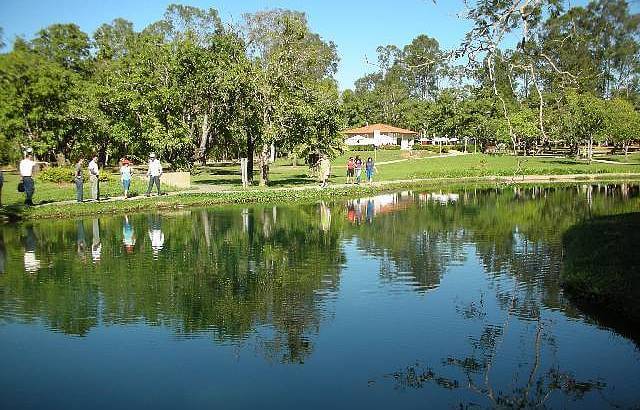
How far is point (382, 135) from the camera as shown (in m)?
100

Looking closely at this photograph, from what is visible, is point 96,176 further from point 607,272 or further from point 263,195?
point 607,272

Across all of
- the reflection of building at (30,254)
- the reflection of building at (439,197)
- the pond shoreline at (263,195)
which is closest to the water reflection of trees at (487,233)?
the reflection of building at (439,197)

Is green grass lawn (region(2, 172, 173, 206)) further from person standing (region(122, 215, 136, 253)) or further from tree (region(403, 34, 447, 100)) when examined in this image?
tree (region(403, 34, 447, 100))

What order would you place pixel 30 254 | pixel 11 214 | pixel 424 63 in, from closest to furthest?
pixel 424 63 → pixel 30 254 → pixel 11 214

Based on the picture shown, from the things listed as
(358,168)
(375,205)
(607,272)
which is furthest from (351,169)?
(607,272)

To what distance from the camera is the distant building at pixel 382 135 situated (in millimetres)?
95162

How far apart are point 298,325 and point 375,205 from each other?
1976cm

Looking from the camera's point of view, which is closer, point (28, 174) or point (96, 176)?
point (28, 174)

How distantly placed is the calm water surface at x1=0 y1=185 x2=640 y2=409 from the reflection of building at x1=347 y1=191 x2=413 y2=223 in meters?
5.23

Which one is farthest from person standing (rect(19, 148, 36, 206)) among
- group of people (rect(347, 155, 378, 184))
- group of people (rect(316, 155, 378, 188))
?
group of people (rect(347, 155, 378, 184))

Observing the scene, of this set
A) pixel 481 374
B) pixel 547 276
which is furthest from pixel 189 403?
pixel 547 276

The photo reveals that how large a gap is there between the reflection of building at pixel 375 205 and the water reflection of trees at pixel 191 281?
3.94 meters

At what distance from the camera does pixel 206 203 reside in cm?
2975

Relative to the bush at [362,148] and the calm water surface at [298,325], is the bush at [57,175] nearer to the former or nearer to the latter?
the calm water surface at [298,325]
